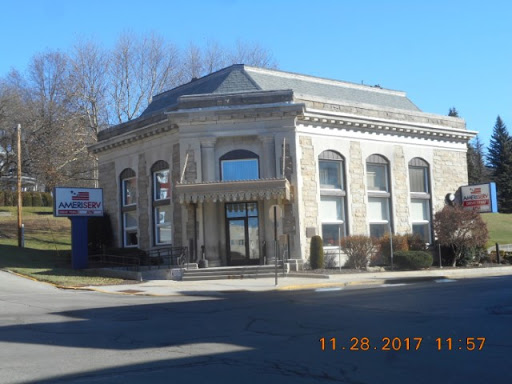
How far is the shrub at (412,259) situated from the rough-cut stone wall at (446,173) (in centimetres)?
599

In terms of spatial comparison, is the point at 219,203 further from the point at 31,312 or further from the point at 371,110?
the point at 31,312

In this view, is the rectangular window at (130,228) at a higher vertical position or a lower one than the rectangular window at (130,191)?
lower

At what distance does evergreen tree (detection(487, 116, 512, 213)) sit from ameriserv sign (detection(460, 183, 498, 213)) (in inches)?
1563

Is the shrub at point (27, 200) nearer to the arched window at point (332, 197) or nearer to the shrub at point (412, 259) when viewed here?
the arched window at point (332, 197)

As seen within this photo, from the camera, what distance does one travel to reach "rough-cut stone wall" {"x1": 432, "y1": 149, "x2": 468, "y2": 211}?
113 feet

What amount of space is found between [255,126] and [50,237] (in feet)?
64.8

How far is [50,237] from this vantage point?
41.7 meters

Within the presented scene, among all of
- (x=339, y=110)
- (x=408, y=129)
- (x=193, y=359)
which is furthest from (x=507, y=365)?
(x=408, y=129)

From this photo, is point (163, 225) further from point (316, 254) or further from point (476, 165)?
point (476, 165)

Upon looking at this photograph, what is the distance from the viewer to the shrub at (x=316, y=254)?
2827 centimetres

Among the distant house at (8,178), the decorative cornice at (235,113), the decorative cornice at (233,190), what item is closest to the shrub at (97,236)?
the decorative cornice at (235,113)

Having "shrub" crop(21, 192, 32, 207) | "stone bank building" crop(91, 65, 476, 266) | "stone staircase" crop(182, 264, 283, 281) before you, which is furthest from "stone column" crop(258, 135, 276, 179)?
"shrub" crop(21, 192, 32, 207)

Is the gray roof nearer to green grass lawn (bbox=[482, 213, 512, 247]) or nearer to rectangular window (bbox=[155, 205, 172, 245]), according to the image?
rectangular window (bbox=[155, 205, 172, 245])

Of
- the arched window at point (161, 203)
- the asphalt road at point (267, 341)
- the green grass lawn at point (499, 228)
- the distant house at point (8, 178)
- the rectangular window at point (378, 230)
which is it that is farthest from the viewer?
the green grass lawn at point (499, 228)
